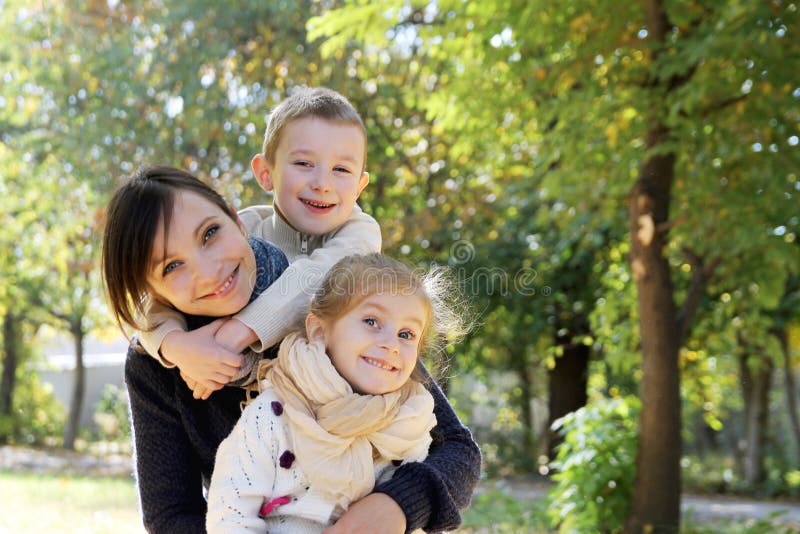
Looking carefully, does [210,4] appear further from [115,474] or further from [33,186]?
[115,474]

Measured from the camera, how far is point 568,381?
516 inches

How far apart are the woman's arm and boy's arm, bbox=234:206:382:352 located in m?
0.23

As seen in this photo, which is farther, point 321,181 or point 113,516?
point 113,516

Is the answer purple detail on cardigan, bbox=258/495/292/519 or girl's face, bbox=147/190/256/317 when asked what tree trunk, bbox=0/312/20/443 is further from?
purple detail on cardigan, bbox=258/495/292/519

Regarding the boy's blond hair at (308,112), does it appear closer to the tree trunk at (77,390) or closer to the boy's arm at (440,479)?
the boy's arm at (440,479)

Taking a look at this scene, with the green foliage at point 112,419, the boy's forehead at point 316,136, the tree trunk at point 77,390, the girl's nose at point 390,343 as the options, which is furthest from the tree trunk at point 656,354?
the green foliage at point 112,419

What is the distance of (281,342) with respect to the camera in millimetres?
1745

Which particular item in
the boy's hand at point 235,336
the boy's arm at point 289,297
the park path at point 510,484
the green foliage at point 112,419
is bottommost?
the park path at point 510,484

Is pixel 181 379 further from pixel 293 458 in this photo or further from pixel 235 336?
pixel 293 458

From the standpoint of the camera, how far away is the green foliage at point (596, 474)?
6652mm

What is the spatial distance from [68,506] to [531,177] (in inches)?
227

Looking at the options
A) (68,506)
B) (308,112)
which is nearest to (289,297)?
(308,112)

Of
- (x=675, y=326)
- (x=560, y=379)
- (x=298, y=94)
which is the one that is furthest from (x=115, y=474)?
(x=298, y=94)

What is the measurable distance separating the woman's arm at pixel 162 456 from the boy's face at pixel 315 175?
48cm
